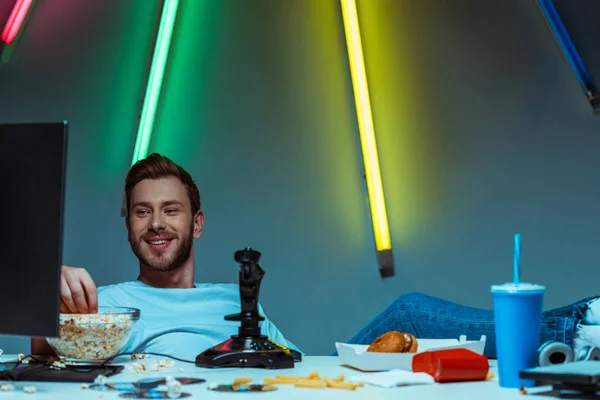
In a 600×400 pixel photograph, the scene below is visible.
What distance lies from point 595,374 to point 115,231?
2495mm

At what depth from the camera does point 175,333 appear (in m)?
1.98

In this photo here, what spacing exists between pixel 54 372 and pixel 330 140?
6.51 feet

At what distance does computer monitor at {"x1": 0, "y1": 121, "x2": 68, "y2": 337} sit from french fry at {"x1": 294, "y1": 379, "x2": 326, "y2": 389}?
0.37 m

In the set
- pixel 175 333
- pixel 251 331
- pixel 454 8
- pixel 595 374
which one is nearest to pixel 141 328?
pixel 175 333

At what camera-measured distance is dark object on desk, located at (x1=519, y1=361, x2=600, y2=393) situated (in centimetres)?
101

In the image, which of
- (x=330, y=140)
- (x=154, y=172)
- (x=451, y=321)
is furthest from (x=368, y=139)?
(x=451, y=321)

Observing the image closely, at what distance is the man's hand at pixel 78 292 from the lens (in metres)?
1.43

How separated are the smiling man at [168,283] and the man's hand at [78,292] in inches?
17.1

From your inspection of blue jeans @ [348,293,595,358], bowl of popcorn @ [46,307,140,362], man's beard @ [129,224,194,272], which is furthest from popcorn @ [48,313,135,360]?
man's beard @ [129,224,194,272]

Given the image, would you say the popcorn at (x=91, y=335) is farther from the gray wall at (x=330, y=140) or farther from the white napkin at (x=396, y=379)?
the gray wall at (x=330, y=140)

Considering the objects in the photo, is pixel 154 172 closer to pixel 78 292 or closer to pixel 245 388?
pixel 78 292

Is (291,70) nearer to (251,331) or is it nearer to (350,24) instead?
(350,24)

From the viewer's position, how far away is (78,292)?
1434 millimetres

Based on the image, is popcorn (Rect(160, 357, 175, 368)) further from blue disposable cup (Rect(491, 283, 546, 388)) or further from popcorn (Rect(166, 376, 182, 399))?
blue disposable cup (Rect(491, 283, 546, 388))
